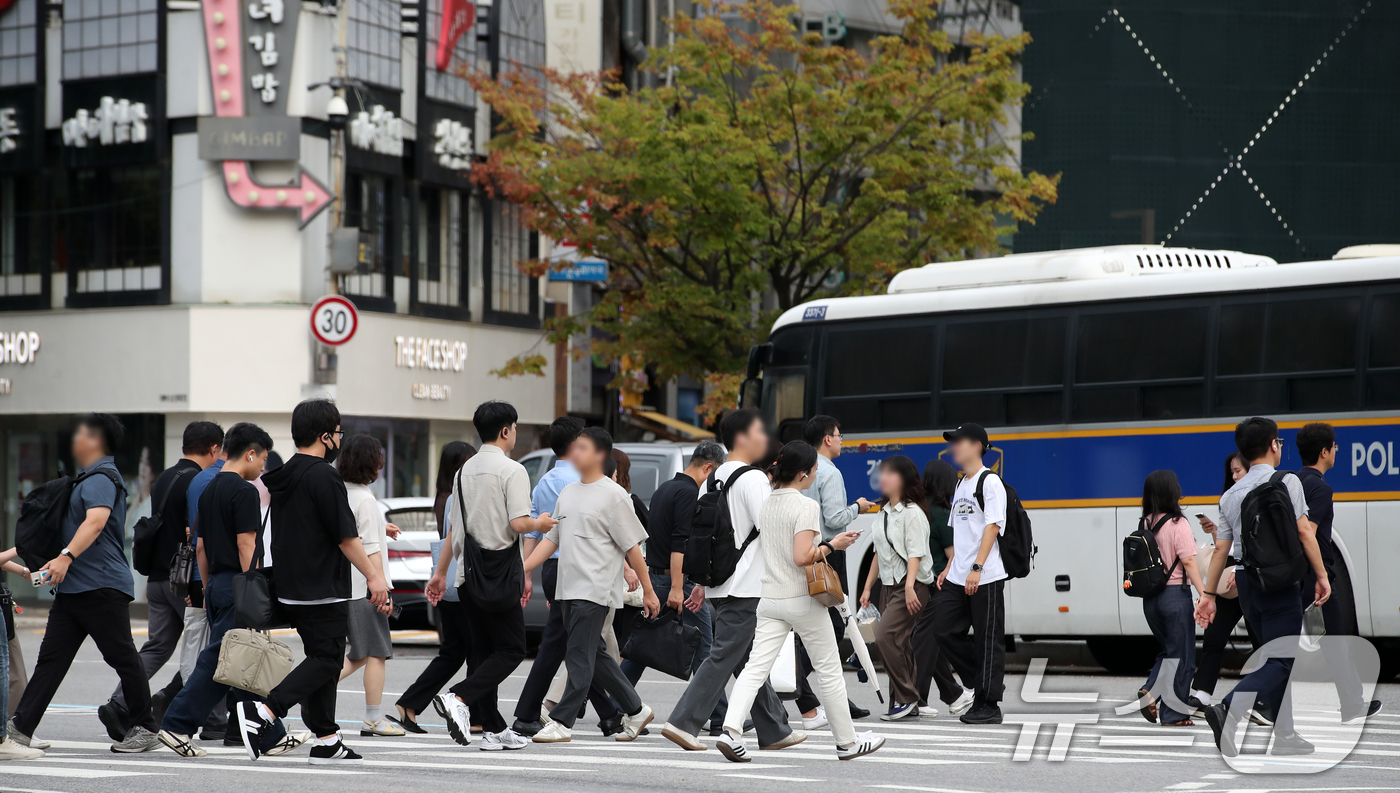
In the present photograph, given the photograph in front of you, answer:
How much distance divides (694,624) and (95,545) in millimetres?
3668

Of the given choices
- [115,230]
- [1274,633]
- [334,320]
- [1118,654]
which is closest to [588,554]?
[1274,633]

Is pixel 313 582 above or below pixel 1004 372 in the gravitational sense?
below

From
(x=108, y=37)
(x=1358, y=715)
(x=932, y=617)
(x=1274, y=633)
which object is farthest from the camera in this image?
(x=108, y=37)

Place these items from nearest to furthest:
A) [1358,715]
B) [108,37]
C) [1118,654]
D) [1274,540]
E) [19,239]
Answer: [1274,540] → [1358,715] → [1118,654] → [108,37] → [19,239]

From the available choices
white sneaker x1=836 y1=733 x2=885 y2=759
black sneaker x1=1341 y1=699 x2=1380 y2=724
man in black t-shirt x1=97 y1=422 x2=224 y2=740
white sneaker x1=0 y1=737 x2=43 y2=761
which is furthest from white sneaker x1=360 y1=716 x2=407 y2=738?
black sneaker x1=1341 y1=699 x2=1380 y2=724

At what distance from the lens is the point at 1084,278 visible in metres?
15.6

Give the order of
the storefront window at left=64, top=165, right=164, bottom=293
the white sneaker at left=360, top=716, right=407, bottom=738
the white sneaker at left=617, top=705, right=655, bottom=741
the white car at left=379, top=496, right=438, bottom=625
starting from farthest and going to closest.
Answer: the storefront window at left=64, top=165, right=164, bottom=293 < the white car at left=379, top=496, right=438, bottom=625 < the white sneaker at left=360, top=716, right=407, bottom=738 < the white sneaker at left=617, top=705, right=655, bottom=741

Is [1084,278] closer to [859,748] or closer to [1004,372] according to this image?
[1004,372]

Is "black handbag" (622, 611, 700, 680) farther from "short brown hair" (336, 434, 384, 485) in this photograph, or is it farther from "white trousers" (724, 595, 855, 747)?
"short brown hair" (336, 434, 384, 485)

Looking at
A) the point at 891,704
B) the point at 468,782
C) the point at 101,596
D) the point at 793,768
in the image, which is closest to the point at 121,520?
the point at 101,596

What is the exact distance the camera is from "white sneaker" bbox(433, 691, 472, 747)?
9.73m

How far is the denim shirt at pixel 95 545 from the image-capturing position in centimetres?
934

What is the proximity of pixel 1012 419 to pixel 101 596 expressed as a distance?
8.63 m

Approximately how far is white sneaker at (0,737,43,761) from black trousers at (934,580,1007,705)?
5.49 meters
